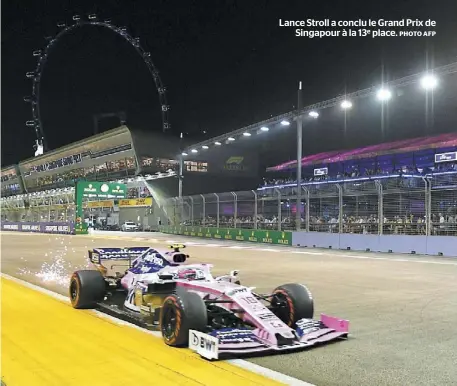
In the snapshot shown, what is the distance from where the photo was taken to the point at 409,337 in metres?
6.41

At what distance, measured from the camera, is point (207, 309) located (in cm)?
607

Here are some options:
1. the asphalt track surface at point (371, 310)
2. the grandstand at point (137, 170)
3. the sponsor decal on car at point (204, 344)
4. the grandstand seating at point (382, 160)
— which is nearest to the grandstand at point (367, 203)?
the grandstand seating at point (382, 160)

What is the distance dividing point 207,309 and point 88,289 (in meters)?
2.74

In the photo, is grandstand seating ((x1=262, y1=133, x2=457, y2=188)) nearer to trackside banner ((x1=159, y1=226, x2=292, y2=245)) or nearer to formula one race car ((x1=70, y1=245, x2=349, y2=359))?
trackside banner ((x1=159, y1=226, x2=292, y2=245))

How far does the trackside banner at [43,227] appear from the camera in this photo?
47.1m

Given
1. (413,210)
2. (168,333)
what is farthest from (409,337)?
(413,210)

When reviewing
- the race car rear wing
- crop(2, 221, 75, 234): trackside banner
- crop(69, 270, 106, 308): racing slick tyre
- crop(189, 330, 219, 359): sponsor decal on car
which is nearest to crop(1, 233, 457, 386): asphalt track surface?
crop(189, 330, 219, 359): sponsor decal on car

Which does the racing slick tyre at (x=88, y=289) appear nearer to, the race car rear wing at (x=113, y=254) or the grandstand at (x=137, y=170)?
the race car rear wing at (x=113, y=254)

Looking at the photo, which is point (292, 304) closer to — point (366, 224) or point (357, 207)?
point (357, 207)

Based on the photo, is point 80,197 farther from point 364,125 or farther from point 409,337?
point 409,337

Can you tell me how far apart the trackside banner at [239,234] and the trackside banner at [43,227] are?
11430mm

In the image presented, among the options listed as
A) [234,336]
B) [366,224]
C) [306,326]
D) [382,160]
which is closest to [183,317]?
[234,336]

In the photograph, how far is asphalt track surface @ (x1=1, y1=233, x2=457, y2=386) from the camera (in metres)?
4.96

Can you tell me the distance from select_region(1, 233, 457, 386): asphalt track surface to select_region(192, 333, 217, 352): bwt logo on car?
19.0 inches
